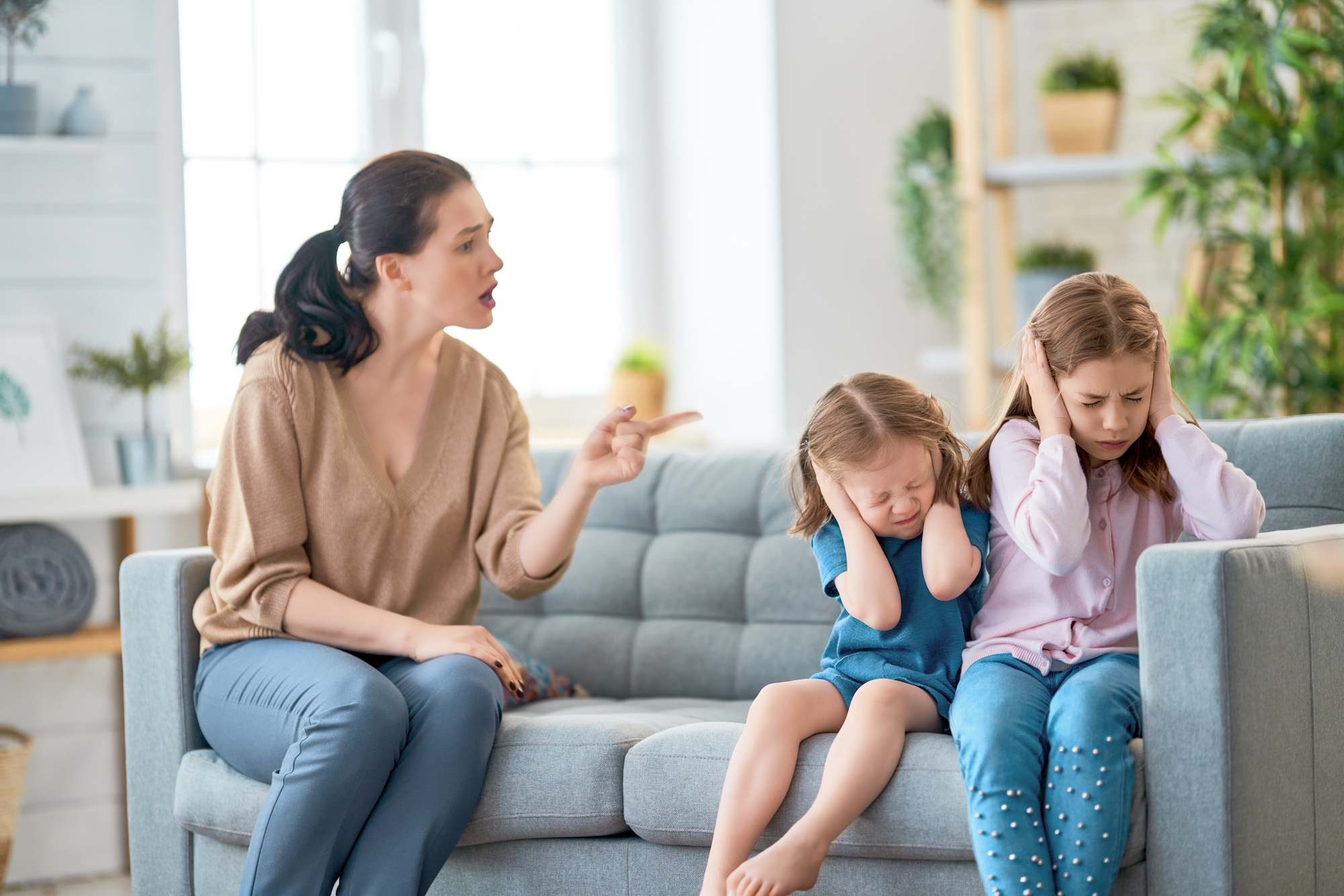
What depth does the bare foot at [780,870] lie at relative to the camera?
1.47 meters

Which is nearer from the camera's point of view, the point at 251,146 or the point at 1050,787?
the point at 1050,787

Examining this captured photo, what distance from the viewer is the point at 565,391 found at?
3902 millimetres

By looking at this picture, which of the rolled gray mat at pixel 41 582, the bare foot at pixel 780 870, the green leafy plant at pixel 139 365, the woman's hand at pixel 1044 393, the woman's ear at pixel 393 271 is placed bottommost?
the bare foot at pixel 780 870

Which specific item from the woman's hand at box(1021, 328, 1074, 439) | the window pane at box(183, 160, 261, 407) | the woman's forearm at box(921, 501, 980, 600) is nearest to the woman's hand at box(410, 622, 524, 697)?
the woman's forearm at box(921, 501, 980, 600)

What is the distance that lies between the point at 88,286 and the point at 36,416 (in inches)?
12.2

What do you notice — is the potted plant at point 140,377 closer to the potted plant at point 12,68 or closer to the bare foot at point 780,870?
the potted plant at point 12,68

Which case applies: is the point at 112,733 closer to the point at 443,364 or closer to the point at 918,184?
the point at 443,364

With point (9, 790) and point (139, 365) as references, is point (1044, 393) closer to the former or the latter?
point (139, 365)

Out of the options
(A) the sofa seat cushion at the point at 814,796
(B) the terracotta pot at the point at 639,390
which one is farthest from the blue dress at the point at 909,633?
(B) the terracotta pot at the point at 639,390

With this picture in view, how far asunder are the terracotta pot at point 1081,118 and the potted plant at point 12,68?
249cm

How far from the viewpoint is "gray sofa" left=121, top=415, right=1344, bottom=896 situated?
1521 millimetres

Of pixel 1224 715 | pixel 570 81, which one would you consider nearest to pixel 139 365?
pixel 570 81

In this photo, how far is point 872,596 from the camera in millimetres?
1696

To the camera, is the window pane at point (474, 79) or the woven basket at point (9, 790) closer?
the woven basket at point (9, 790)
